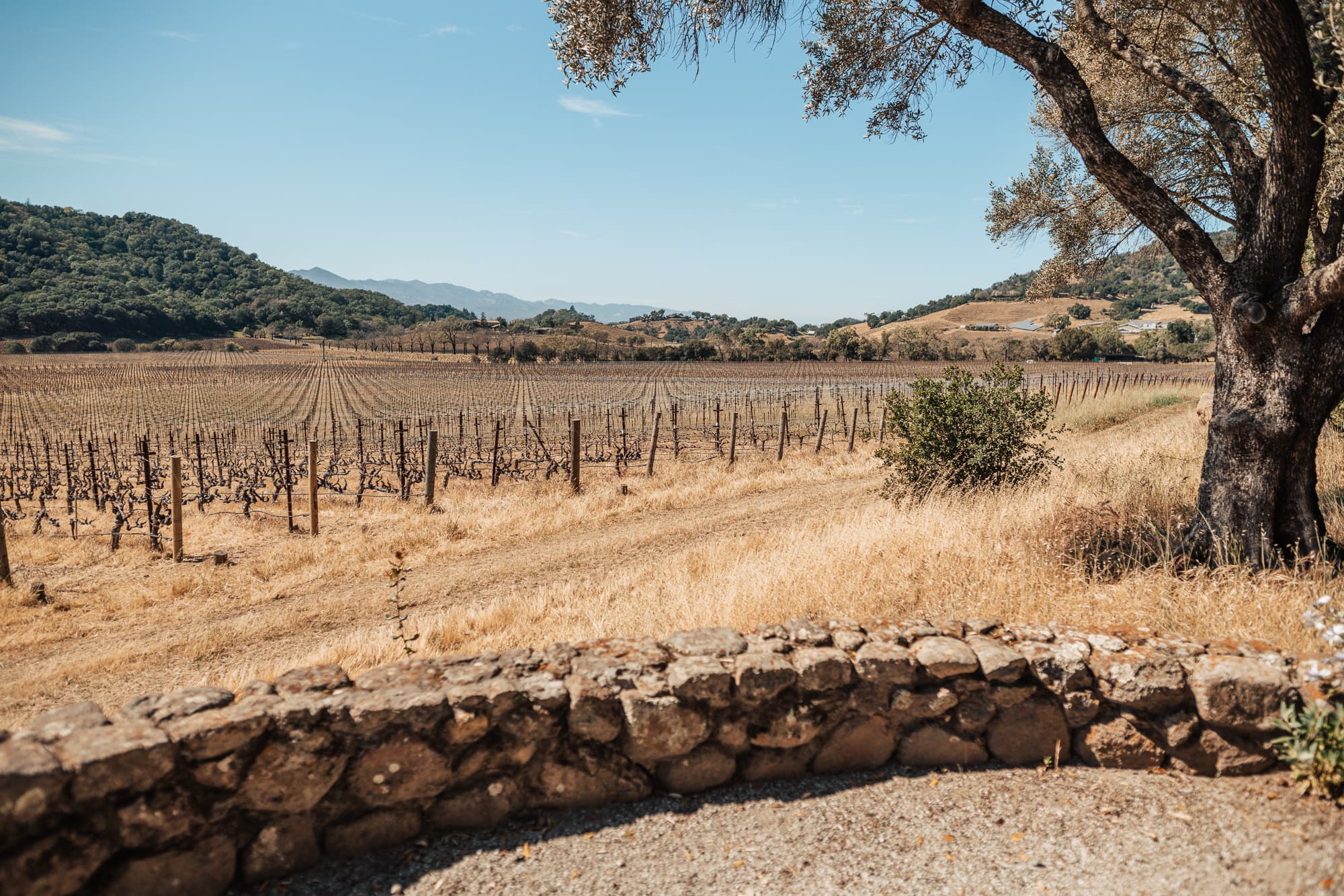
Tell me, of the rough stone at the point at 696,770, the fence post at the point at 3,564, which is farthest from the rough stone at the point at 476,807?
the fence post at the point at 3,564

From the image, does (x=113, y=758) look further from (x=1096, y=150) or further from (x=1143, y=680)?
(x=1096, y=150)

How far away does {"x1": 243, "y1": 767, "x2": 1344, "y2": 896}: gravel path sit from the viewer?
350cm

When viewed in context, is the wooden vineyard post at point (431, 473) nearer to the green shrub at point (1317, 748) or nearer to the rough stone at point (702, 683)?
the rough stone at point (702, 683)

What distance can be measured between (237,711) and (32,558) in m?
14.4

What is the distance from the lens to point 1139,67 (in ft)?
24.7

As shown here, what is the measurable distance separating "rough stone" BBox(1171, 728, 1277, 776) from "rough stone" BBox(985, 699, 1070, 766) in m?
A: 0.64

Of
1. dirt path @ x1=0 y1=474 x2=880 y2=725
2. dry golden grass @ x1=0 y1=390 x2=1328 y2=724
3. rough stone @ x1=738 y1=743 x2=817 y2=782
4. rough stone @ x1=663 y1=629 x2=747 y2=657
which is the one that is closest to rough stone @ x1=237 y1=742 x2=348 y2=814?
rough stone @ x1=663 y1=629 x2=747 y2=657

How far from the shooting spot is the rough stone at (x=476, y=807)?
4055 mm

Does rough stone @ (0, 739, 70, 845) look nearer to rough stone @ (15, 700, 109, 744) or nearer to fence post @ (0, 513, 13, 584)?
rough stone @ (15, 700, 109, 744)

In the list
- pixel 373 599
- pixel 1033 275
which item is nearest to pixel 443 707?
pixel 373 599

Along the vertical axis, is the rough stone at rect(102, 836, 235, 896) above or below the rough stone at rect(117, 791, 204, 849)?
below

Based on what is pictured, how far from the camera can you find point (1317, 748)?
12.2 ft

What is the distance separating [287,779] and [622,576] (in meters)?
7.07

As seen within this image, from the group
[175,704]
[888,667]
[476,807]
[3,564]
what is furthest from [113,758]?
[3,564]
